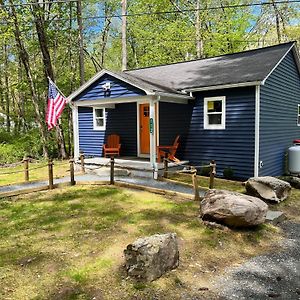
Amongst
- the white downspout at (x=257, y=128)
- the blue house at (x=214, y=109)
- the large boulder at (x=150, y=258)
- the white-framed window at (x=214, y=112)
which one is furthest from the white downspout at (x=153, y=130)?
the large boulder at (x=150, y=258)

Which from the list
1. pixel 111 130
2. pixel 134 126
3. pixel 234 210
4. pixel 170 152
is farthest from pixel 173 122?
pixel 234 210

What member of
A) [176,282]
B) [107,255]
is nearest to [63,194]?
[107,255]

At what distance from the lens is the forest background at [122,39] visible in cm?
1889

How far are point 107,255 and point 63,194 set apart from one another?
4.02 metres

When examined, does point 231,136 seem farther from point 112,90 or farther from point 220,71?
point 112,90

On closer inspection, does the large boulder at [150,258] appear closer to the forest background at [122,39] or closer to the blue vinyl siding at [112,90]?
the blue vinyl siding at [112,90]

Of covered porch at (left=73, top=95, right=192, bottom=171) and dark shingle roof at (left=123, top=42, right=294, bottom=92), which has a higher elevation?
dark shingle roof at (left=123, top=42, right=294, bottom=92)

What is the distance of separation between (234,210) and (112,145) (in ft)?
27.9

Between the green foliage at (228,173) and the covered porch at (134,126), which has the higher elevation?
the covered porch at (134,126)

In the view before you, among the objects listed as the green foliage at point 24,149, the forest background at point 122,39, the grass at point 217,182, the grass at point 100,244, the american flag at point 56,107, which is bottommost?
the grass at point 100,244

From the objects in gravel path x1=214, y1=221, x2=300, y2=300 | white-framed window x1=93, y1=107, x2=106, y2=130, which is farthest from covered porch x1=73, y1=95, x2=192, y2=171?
gravel path x1=214, y1=221, x2=300, y2=300

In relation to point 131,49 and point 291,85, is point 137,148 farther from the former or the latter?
point 131,49

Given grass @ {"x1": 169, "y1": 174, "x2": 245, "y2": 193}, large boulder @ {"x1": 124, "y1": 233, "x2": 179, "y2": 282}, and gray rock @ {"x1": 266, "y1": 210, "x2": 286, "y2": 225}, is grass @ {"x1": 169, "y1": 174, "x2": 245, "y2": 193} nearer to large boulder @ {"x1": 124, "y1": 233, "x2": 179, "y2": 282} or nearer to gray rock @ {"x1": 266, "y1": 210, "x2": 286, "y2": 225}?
gray rock @ {"x1": 266, "y1": 210, "x2": 286, "y2": 225}

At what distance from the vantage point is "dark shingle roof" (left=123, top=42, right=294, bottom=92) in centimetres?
1025
